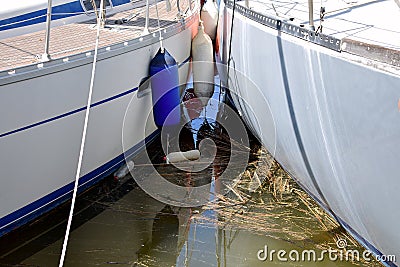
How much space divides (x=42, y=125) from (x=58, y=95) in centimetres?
29

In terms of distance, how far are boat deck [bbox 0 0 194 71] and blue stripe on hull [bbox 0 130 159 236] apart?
1.20 metres

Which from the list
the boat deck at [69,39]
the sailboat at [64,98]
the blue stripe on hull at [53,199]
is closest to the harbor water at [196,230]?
the blue stripe on hull at [53,199]

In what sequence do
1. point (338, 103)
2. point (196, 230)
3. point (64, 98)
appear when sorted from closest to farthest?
1. point (338, 103)
2. point (64, 98)
3. point (196, 230)

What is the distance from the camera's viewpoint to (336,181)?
3.82 meters

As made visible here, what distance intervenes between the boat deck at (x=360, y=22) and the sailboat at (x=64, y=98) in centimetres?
156

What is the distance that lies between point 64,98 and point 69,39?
0.99m

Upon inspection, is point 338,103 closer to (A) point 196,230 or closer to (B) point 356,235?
(B) point 356,235

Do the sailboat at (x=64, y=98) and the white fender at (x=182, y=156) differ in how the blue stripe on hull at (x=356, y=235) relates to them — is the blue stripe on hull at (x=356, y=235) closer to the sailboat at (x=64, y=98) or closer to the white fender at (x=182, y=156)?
the white fender at (x=182, y=156)

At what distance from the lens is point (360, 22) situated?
160 inches

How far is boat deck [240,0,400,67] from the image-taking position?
10.3 feet

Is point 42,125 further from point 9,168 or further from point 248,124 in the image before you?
point 248,124

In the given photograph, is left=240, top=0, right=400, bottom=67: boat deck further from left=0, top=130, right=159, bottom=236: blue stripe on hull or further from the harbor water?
left=0, top=130, right=159, bottom=236: blue stripe on hull

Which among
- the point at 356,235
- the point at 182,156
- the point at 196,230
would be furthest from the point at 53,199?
the point at 356,235

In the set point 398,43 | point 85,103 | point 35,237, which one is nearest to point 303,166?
point 398,43
